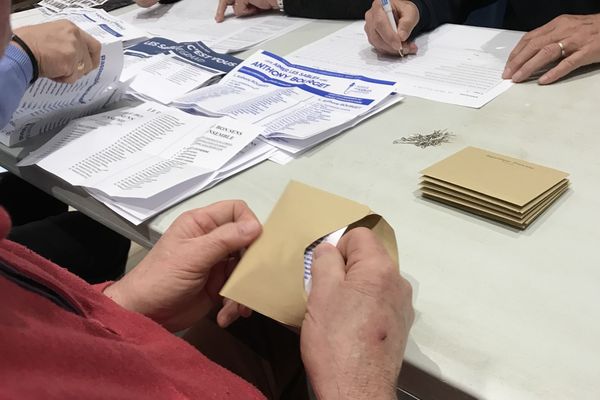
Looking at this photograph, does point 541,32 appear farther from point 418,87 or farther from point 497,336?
point 497,336

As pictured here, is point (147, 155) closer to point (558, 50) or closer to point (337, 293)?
point (337, 293)

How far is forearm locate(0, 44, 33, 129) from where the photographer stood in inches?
33.0

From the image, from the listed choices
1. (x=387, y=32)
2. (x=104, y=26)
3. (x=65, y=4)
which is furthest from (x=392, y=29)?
(x=65, y=4)

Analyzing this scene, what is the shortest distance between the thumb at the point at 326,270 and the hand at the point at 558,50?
58 cm

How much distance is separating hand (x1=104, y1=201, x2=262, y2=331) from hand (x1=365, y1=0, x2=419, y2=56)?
1.98 ft

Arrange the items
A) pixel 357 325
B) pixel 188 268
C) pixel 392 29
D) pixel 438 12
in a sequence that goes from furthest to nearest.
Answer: pixel 438 12
pixel 392 29
pixel 188 268
pixel 357 325

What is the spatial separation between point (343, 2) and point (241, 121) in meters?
0.57

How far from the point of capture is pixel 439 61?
3.55ft

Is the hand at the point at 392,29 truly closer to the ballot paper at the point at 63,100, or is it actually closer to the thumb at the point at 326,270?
the ballot paper at the point at 63,100

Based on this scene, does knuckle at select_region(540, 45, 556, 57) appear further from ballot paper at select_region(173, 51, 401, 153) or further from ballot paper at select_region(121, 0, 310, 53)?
ballot paper at select_region(121, 0, 310, 53)

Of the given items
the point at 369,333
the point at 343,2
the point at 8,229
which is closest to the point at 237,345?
the point at 369,333

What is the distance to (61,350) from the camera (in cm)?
40

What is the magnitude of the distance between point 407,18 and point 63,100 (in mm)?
646

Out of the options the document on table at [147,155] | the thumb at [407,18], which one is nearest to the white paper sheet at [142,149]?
the document on table at [147,155]
